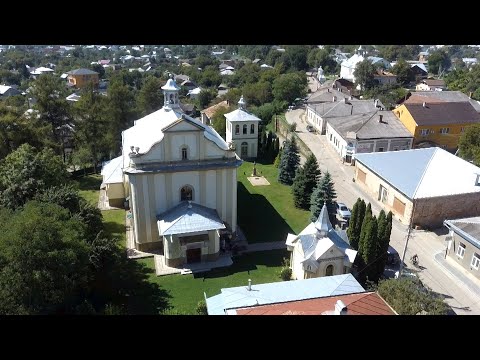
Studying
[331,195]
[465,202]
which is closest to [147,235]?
[331,195]

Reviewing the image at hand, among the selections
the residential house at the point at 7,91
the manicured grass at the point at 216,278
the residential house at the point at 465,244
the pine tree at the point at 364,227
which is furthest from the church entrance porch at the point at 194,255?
the residential house at the point at 7,91

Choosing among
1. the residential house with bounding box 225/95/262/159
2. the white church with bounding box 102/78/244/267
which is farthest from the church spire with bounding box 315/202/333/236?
the residential house with bounding box 225/95/262/159

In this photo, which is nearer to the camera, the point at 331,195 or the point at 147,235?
the point at 147,235

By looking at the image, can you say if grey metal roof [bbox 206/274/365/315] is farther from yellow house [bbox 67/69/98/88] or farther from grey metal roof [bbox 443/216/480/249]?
yellow house [bbox 67/69/98/88]

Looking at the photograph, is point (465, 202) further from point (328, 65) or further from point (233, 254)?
point (328, 65)

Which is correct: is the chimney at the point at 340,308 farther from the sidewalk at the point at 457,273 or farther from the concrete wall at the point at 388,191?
the concrete wall at the point at 388,191
